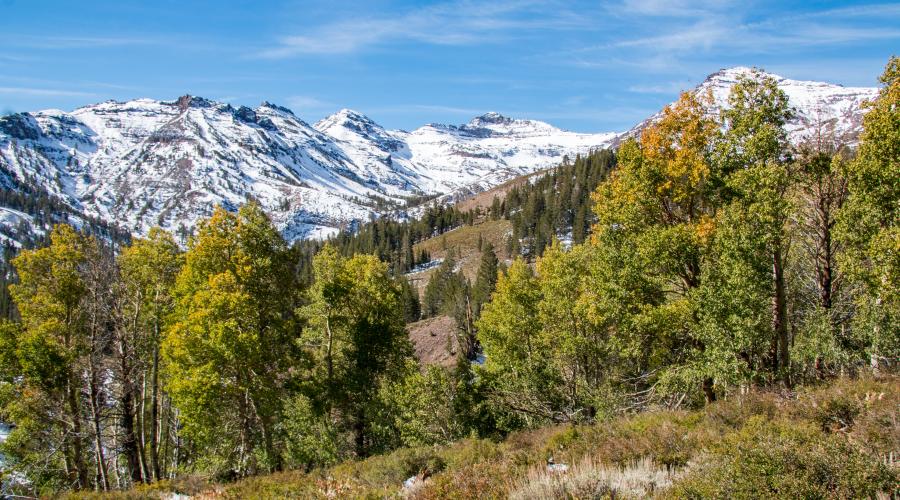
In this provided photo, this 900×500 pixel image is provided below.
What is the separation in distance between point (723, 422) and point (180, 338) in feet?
57.1

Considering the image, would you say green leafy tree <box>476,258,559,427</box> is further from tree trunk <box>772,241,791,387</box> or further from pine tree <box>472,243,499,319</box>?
pine tree <box>472,243,499,319</box>

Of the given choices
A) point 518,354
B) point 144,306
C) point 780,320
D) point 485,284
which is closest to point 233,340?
point 144,306

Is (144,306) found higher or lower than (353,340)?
higher

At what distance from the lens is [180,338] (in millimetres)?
18141

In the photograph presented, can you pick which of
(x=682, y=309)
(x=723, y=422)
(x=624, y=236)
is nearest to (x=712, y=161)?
(x=624, y=236)

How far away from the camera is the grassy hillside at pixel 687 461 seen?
674 cm

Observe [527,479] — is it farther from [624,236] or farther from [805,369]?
[805,369]

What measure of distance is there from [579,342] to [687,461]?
14249 mm

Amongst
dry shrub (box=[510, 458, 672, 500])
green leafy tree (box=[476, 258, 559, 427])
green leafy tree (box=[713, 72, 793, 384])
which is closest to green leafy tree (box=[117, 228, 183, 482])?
green leafy tree (box=[476, 258, 559, 427])

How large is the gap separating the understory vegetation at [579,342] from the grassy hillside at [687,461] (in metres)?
0.07

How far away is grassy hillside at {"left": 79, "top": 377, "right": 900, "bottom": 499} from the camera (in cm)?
674

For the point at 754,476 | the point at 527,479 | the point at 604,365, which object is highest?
the point at 754,476

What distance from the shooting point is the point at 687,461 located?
32.3 feet

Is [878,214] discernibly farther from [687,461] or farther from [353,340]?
[353,340]
